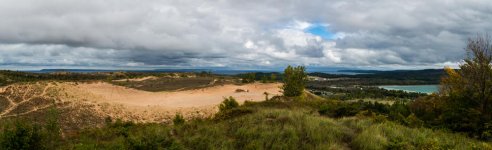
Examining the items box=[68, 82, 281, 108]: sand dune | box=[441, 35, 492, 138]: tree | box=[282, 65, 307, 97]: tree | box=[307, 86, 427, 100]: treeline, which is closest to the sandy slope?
box=[68, 82, 281, 108]: sand dune

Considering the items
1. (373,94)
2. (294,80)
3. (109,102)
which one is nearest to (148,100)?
(109,102)

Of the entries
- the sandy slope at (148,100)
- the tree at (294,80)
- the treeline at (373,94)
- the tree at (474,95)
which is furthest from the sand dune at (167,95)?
the treeline at (373,94)

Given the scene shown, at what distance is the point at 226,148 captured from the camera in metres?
9.94

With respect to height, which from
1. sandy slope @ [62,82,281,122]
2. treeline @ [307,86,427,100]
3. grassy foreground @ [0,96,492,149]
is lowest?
treeline @ [307,86,427,100]

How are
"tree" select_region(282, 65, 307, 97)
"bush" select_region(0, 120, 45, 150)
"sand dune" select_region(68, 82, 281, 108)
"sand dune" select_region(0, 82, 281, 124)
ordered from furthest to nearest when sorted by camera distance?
"tree" select_region(282, 65, 307, 97), "sand dune" select_region(68, 82, 281, 108), "sand dune" select_region(0, 82, 281, 124), "bush" select_region(0, 120, 45, 150)

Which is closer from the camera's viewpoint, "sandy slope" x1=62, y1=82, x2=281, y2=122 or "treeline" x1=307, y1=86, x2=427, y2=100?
"sandy slope" x1=62, y1=82, x2=281, y2=122

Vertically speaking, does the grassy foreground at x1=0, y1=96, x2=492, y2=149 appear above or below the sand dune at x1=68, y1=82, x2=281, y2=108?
above

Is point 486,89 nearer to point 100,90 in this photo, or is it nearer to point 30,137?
point 30,137

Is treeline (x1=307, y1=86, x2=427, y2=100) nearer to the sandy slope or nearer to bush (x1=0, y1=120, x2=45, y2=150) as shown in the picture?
the sandy slope

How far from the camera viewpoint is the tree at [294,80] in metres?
41.1

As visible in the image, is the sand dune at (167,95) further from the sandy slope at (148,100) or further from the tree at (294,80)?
the tree at (294,80)

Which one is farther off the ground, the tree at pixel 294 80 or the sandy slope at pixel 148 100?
the tree at pixel 294 80

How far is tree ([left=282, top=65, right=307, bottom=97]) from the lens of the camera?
41.1 meters

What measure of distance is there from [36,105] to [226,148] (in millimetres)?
27855
